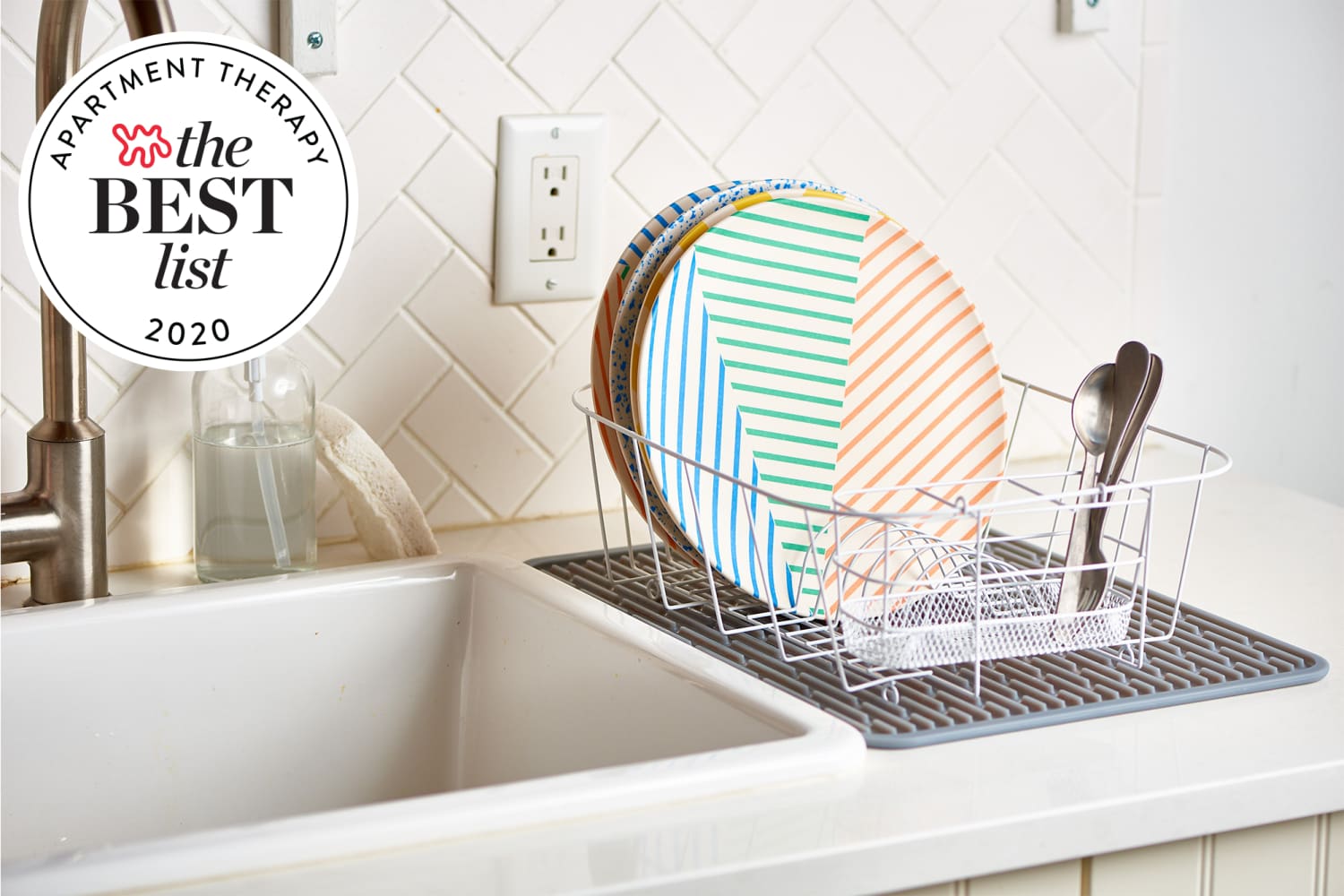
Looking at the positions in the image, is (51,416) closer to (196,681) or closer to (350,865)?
(196,681)

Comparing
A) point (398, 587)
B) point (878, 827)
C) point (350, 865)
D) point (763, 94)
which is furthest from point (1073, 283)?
point (350, 865)

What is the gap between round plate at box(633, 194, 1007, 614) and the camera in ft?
3.24

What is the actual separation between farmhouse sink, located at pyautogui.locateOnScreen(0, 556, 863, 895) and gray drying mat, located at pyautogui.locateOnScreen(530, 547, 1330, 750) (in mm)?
42

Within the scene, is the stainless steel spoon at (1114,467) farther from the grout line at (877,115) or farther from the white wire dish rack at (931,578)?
the grout line at (877,115)

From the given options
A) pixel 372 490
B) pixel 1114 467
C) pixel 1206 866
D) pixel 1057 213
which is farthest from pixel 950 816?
pixel 1057 213

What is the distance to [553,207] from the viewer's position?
3.90 ft

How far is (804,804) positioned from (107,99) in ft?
2.09

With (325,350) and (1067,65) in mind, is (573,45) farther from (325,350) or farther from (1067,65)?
(1067,65)

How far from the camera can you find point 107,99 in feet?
3.13

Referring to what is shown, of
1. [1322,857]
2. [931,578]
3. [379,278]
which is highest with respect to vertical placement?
[379,278]

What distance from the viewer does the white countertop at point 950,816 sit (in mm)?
644

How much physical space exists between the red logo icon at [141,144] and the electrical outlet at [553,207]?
31 cm

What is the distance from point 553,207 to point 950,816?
650mm

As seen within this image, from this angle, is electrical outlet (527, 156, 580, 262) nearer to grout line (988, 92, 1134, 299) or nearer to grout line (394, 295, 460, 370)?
grout line (394, 295, 460, 370)
